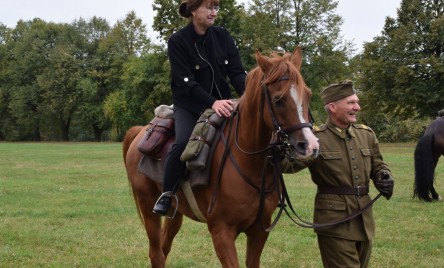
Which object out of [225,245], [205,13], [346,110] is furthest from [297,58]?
[225,245]

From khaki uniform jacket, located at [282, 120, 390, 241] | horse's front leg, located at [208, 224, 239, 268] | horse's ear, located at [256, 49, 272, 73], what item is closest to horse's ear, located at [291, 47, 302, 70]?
horse's ear, located at [256, 49, 272, 73]

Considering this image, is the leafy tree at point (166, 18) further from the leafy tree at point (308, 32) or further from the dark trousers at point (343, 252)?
the dark trousers at point (343, 252)

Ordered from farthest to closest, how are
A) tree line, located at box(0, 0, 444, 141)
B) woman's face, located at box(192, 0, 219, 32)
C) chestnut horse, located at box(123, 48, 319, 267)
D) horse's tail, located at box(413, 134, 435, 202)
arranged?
tree line, located at box(0, 0, 444, 141)
horse's tail, located at box(413, 134, 435, 202)
woman's face, located at box(192, 0, 219, 32)
chestnut horse, located at box(123, 48, 319, 267)

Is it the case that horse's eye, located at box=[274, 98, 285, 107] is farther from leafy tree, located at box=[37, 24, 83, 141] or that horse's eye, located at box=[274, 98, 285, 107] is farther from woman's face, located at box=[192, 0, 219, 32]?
leafy tree, located at box=[37, 24, 83, 141]

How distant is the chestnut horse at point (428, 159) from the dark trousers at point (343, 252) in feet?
23.4

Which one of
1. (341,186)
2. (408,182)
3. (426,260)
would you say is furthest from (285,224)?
(408,182)

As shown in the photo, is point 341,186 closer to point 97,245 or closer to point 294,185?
point 97,245

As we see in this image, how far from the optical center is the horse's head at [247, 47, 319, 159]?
3.28 meters

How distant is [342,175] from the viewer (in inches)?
165

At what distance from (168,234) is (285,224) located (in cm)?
341

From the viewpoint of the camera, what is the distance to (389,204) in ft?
35.2

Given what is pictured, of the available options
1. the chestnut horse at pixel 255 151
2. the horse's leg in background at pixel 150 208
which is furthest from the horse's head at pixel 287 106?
the horse's leg in background at pixel 150 208

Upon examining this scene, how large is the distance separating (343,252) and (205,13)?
99.9 inches

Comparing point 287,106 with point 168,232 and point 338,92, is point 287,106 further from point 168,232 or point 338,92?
point 168,232
